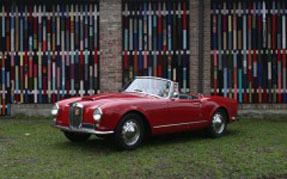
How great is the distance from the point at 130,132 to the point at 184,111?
62.3 inches

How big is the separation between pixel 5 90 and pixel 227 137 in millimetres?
7509

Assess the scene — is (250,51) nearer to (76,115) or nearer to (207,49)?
(207,49)

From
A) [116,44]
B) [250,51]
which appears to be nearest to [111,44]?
[116,44]

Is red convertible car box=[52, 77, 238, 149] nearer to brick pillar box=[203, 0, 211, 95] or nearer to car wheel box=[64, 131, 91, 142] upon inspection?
car wheel box=[64, 131, 91, 142]

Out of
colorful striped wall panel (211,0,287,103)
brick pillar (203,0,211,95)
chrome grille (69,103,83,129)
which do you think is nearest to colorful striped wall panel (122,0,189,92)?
brick pillar (203,0,211,95)

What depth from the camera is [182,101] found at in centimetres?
928

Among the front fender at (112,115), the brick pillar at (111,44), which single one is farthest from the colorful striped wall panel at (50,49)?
the front fender at (112,115)

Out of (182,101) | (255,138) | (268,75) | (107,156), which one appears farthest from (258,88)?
(107,156)

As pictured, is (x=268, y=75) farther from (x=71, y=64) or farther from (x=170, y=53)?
(x=71, y=64)

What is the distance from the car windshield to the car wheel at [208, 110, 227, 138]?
4.63ft

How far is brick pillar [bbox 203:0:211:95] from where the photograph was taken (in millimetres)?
13836

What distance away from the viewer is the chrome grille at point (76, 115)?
8094 millimetres

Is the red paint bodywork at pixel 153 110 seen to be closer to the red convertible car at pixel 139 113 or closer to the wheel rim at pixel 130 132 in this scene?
the red convertible car at pixel 139 113

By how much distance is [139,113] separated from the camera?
8359 millimetres
